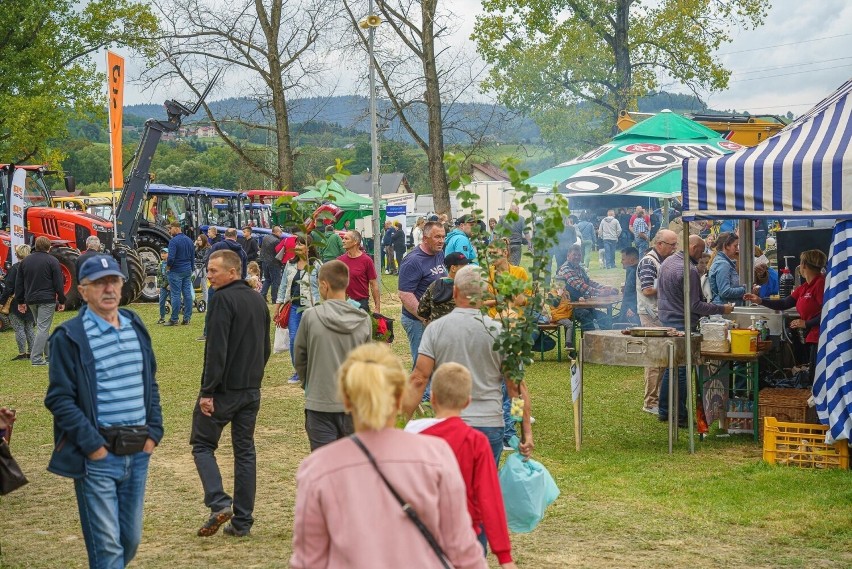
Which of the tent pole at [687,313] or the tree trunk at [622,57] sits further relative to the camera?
the tree trunk at [622,57]

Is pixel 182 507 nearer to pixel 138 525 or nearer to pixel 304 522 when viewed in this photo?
pixel 138 525

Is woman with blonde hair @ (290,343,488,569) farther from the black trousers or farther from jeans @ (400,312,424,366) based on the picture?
jeans @ (400,312,424,366)

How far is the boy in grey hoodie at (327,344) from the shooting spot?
6312 mm

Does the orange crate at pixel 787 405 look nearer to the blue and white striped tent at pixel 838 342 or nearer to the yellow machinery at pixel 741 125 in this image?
the blue and white striped tent at pixel 838 342

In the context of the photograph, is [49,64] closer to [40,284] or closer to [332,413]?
[40,284]

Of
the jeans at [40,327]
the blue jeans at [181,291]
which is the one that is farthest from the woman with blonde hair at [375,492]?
the blue jeans at [181,291]

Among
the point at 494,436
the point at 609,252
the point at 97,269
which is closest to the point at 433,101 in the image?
the point at 609,252

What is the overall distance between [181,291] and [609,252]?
17310mm

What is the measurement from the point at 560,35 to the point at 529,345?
33479mm

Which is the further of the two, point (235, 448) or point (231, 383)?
point (235, 448)

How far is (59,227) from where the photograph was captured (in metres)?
25.9

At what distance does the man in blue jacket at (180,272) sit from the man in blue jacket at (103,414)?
49.9 ft

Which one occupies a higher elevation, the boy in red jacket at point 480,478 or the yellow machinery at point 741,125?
the yellow machinery at point 741,125

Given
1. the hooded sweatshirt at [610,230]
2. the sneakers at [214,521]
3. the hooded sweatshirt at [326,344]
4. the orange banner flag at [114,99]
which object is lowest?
the sneakers at [214,521]
